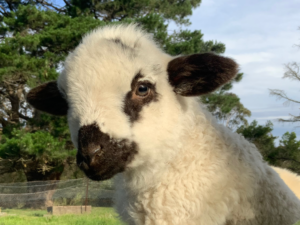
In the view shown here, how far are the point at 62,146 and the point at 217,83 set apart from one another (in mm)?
9172

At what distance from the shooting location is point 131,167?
5.07ft

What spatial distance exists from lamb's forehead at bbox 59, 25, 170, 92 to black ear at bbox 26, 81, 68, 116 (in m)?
0.33

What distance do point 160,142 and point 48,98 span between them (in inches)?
39.0

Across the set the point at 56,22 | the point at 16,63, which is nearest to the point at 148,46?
the point at 16,63

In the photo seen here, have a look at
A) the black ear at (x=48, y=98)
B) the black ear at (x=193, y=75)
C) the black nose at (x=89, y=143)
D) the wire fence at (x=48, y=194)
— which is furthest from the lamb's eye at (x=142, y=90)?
the wire fence at (x=48, y=194)

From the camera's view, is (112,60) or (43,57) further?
(43,57)

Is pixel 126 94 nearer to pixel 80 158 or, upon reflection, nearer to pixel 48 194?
pixel 80 158

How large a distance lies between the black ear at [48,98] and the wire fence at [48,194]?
679 cm

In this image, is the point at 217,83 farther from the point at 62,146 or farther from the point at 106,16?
the point at 106,16

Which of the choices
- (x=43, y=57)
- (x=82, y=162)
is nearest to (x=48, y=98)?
(x=82, y=162)

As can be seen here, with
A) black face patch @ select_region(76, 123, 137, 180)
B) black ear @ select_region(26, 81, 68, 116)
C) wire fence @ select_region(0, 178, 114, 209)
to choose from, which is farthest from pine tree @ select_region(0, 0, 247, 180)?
black face patch @ select_region(76, 123, 137, 180)

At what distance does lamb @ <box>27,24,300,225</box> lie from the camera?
145 centimetres

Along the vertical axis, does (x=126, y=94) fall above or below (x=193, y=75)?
below

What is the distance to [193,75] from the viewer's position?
177 centimetres
